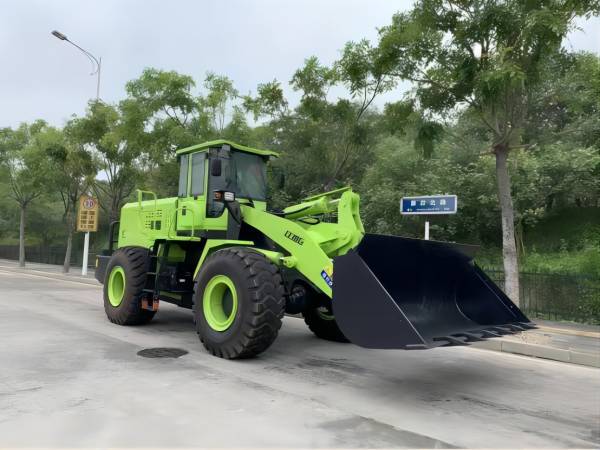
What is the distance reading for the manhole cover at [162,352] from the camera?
6677 millimetres

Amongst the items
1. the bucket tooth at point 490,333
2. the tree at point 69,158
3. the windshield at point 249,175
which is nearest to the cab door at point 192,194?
the windshield at point 249,175

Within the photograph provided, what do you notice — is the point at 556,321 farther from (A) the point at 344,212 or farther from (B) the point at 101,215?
(B) the point at 101,215

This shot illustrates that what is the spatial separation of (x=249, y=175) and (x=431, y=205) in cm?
498

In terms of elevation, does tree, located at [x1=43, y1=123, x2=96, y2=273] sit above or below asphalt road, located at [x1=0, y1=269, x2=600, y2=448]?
above

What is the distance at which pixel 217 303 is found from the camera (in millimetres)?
6855

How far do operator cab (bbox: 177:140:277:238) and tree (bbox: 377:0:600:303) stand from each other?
13.1 ft

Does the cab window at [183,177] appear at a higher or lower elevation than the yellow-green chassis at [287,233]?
higher

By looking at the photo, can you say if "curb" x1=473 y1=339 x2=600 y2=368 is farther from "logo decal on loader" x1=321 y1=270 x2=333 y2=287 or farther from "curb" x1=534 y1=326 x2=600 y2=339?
"logo decal on loader" x1=321 y1=270 x2=333 y2=287

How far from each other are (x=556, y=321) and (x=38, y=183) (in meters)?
23.7

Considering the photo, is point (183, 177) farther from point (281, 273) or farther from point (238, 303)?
point (238, 303)

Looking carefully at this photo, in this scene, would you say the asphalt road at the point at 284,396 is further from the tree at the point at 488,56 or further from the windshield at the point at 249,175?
the tree at the point at 488,56

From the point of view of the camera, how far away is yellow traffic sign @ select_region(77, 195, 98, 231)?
22.1m

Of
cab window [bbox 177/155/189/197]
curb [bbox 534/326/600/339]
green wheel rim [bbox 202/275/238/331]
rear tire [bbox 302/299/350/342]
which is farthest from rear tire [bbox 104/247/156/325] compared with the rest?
curb [bbox 534/326/600/339]

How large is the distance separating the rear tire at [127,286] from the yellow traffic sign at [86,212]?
1420 centimetres
